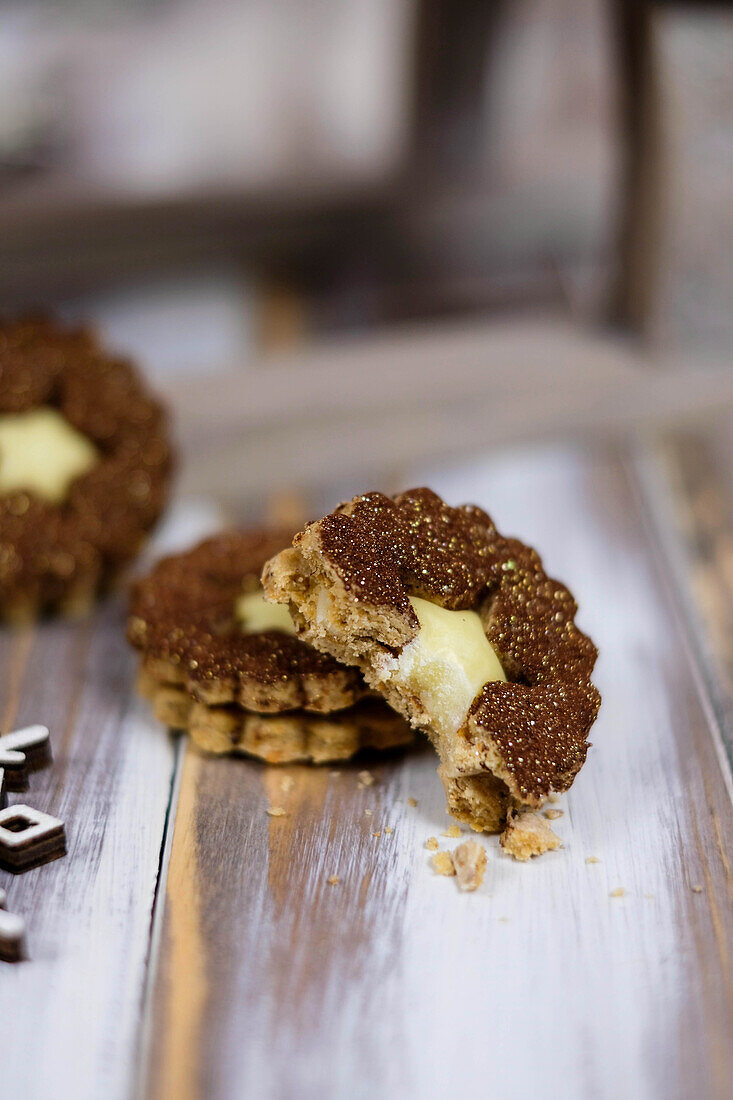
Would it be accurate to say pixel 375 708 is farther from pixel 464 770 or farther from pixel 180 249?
pixel 180 249

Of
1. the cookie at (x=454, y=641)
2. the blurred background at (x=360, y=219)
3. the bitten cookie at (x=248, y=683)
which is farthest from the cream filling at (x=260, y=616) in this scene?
the blurred background at (x=360, y=219)

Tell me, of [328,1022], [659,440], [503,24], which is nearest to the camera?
[328,1022]

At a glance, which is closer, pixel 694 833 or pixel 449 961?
pixel 449 961

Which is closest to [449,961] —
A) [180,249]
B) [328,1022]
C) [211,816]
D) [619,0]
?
[328,1022]

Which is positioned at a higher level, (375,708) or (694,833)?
(375,708)

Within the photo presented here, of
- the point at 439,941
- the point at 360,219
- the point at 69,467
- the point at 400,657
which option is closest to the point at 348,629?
the point at 400,657

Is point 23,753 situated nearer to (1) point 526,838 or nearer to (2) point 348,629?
(2) point 348,629

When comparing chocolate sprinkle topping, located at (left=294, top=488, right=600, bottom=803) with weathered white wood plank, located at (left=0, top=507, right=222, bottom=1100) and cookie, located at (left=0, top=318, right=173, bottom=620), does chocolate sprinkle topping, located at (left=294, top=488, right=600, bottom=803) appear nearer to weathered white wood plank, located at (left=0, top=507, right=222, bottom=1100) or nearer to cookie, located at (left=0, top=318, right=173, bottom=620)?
weathered white wood plank, located at (left=0, top=507, right=222, bottom=1100)

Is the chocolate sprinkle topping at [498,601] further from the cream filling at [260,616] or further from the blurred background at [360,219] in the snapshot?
the blurred background at [360,219]
